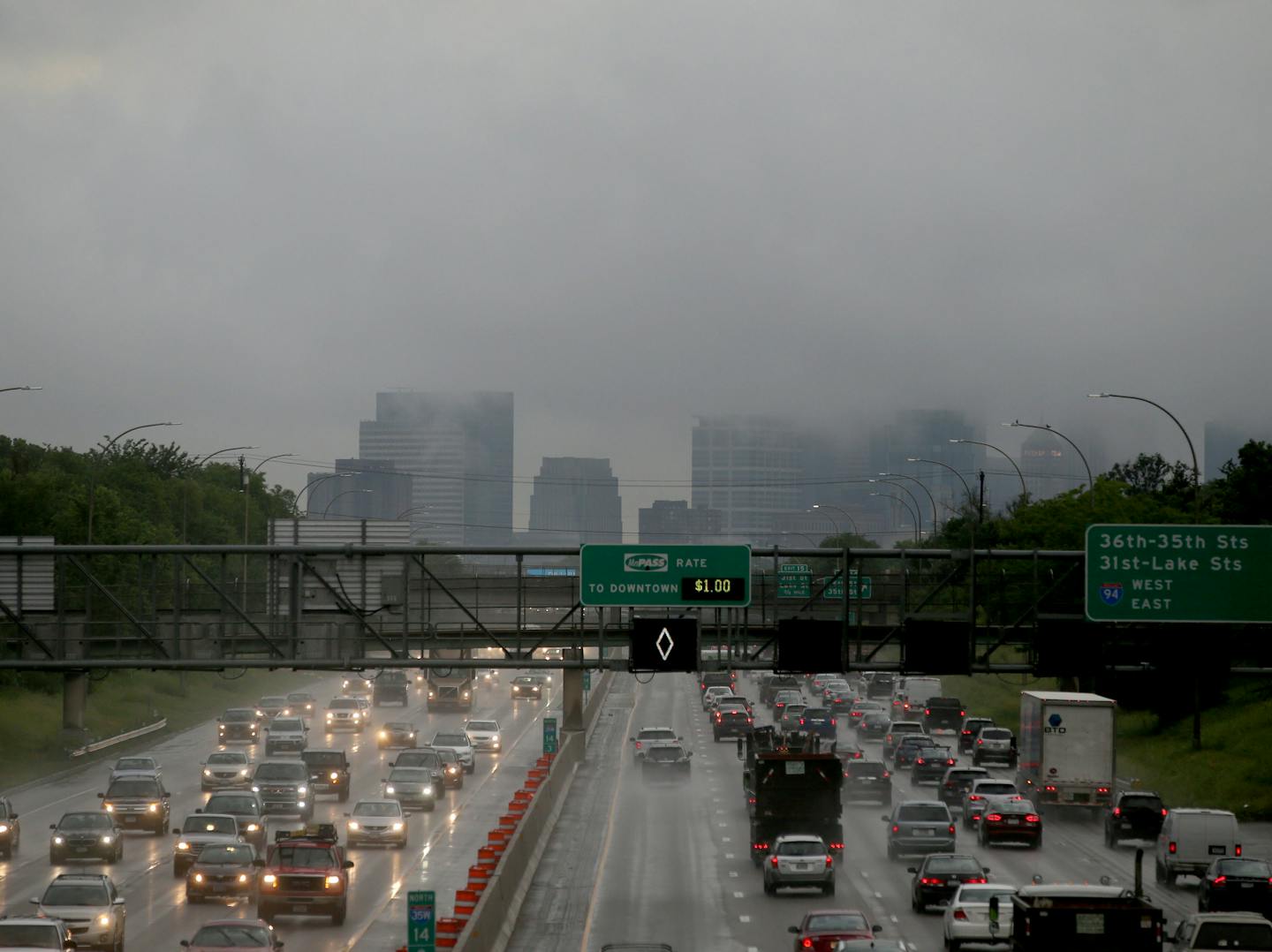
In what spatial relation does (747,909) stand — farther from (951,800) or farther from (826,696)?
(826,696)

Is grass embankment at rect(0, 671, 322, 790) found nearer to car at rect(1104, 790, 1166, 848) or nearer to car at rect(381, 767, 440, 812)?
car at rect(381, 767, 440, 812)

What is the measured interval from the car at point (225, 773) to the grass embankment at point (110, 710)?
4002 mm

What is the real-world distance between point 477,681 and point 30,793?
71205 millimetres

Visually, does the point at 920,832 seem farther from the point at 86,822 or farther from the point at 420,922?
the point at 420,922

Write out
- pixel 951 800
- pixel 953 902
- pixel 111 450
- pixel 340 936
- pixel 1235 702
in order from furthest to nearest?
pixel 111 450 < pixel 1235 702 < pixel 951 800 < pixel 340 936 < pixel 953 902

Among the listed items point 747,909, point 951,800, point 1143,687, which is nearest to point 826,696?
point 1143,687

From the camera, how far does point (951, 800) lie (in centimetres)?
5781

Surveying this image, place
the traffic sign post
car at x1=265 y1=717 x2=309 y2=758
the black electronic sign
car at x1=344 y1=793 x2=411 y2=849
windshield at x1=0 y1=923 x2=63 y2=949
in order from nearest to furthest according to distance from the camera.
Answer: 1. the traffic sign post
2. windshield at x1=0 y1=923 x2=63 y2=949
3. the black electronic sign
4. car at x1=344 y1=793 x2=411 y2=849
5. car at x1=265 y1=717 x2=309 y2=758

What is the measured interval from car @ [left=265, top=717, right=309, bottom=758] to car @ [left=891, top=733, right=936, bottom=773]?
77.0 feet

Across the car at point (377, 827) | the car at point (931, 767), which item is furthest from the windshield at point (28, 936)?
the car at point (931, 767)

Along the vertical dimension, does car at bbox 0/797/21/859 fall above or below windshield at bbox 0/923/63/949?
below

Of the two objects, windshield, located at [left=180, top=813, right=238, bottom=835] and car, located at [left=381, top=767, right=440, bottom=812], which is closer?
windshield, located at [left=180, top=813, right=238, bottom=835]

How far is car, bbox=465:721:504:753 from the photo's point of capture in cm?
7931

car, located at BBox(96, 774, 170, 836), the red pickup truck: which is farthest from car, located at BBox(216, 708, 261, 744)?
the red pickup truck
